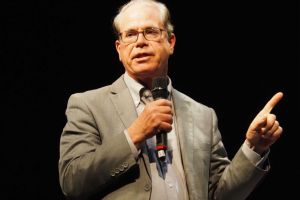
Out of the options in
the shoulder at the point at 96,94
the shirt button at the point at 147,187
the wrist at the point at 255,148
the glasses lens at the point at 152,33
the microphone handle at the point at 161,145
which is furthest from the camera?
the glasses lens at the point at 152,33

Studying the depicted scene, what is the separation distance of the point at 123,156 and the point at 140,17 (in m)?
0.82

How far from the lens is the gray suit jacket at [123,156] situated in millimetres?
2195

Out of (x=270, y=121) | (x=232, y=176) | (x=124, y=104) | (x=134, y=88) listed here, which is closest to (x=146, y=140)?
(x=124, y=104)

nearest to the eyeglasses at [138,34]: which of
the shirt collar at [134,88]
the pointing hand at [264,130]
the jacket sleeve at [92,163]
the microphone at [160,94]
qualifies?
the shirt collar at [134,88]

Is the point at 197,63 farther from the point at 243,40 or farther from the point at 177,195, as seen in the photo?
the point at 177,195

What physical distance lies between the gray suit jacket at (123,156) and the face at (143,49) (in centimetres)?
13

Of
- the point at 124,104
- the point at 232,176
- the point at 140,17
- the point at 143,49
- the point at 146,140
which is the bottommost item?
the point at 232,176

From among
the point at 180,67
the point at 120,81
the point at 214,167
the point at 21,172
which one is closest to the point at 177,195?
the point at 214,167

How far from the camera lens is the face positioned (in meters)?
2.57

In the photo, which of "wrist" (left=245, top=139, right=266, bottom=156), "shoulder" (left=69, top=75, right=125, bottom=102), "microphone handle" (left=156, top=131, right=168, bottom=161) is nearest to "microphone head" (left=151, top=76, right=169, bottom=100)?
"microphone handle" (left=156, top=131, right=168, bottom=161)

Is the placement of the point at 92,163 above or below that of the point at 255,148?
above

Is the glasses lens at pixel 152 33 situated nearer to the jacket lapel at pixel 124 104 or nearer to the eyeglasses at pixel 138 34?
the eyeglasses at pixel 138 34

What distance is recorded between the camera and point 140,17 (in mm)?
2648

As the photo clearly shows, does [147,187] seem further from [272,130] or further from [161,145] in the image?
[272,130]
